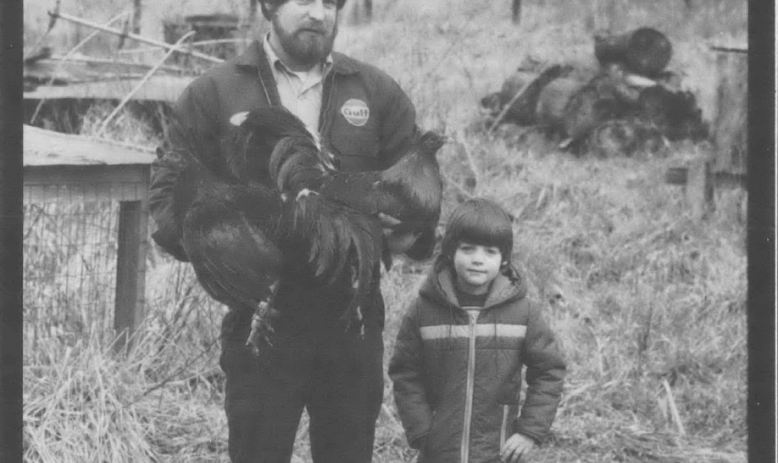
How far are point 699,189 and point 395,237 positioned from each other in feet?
11.3

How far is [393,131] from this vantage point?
11.6 feet

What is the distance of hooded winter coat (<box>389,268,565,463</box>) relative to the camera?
136 inches

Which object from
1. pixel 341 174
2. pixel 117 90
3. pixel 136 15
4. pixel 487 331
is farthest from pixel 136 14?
pixel 487 331

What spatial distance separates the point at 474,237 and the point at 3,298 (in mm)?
1636

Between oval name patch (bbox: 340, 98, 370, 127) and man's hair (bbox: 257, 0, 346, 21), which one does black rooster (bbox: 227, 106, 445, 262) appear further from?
man's hair (bbox: 257, 0, 346, 21)

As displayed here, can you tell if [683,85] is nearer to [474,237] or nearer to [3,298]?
[474,237]

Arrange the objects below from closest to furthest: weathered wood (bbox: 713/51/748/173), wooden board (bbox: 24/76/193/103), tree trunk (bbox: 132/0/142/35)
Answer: weathered wood (bbox: 713/51/748/173)
wooden board (bbox: 24/76/193/103)
tree trunk (bbox: 132/0/142/35)

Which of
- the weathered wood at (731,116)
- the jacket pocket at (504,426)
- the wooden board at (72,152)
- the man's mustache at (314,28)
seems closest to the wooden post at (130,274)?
the wooden board at (72,152)

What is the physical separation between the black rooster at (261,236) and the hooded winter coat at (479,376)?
1.16 feet

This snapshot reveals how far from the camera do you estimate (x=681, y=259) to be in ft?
19.4

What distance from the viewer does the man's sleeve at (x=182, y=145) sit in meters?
3.33

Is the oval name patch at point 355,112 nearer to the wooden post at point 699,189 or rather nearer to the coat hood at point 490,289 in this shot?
the coat hood at point 490,289

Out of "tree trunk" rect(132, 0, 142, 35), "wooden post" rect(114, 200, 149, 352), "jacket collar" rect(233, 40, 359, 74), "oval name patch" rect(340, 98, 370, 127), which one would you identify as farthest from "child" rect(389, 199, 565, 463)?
"tree trunk" rect(132, 0, 142, 35)

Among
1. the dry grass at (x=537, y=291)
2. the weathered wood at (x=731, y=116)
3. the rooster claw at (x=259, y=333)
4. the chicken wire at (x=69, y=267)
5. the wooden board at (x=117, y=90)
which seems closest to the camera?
the rooster claw at (x=259, y=333)
